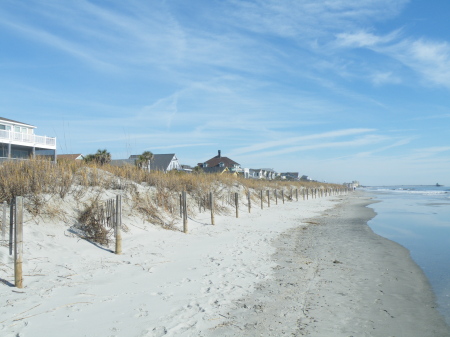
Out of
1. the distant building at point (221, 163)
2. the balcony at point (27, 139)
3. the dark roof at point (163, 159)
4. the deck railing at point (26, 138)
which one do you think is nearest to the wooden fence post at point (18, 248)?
the balcony at point (27, 139)

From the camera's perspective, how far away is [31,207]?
9766 mm

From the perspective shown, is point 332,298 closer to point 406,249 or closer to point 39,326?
point 39,326

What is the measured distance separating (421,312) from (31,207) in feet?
32.3

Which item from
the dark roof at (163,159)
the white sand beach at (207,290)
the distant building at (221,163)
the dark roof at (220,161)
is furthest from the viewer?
the dark roof at (220,161)

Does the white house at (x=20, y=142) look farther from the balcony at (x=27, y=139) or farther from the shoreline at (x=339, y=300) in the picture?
the shoreline at (x=339, y=300)

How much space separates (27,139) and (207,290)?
98.8 ft

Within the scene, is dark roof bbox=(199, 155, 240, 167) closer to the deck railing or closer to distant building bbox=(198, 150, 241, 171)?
distant building bbox=(198, 150, 241, 171)

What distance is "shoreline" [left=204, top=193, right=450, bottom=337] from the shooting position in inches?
215

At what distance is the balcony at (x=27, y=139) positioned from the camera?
94.6 feet

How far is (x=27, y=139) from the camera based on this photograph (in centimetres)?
3105

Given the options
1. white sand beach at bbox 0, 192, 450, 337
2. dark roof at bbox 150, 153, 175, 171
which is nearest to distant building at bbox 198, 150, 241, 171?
dark roof at bbox 150, 153, 175, 171

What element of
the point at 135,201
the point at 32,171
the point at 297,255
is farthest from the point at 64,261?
the point at 297,255

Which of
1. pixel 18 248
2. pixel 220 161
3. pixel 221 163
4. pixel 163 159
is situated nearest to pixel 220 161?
pixel 220 161

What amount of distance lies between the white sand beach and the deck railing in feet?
75.8
